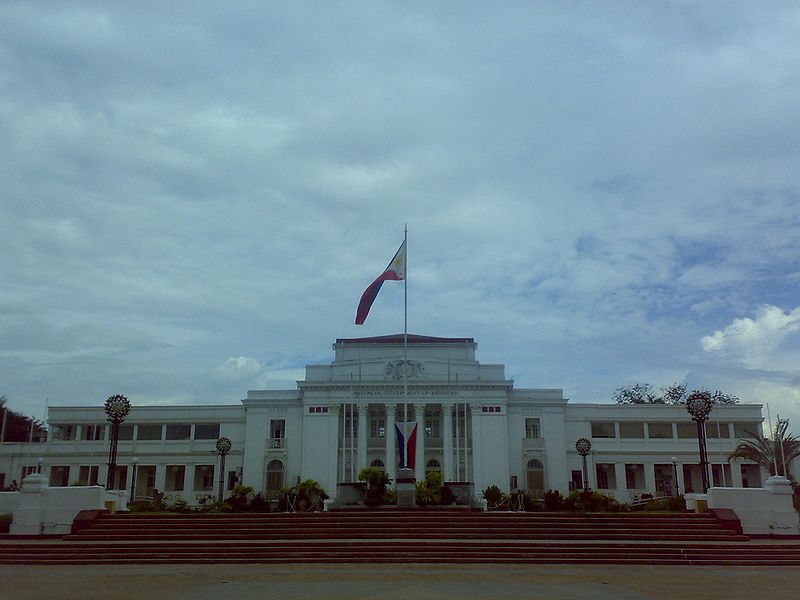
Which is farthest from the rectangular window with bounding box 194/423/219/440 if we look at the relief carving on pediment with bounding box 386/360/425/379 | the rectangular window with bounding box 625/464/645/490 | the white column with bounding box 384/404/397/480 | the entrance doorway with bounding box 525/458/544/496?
the rectangular window with bounding box 625/464/645/490

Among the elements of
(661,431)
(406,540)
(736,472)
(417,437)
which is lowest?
(406,540)

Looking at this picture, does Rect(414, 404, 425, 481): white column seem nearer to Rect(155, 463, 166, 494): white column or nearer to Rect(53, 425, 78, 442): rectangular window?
Rect(155, 463, 166, 494): white column

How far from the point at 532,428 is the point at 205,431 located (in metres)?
26.4

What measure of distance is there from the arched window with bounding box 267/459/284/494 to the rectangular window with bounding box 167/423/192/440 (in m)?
8.52

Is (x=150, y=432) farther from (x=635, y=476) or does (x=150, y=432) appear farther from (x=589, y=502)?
(x=589, y=502)

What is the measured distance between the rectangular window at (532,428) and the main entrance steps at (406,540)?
104 feet

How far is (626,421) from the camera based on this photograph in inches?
2265

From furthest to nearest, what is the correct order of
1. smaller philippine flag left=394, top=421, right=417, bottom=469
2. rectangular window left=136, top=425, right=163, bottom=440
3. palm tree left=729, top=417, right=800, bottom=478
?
1. rectangular window left=136, top=425, right=163, bottom=440
2. palm tree left=729, top=417, right=800, bottom=478
3. smaller philippine flag left=394, top=421, right=417, bottom=469

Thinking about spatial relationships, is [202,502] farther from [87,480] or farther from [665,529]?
[665,529]

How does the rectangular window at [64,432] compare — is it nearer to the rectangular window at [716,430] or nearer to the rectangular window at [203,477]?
the rectangular window at [203,477]

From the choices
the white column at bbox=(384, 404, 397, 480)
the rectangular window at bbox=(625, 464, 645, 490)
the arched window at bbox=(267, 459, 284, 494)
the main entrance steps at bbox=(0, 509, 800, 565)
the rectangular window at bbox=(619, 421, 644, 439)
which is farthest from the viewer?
the rectangular window at bbox=(619, 421, 644, 439)

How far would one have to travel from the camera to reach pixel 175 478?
5959 centimetres
